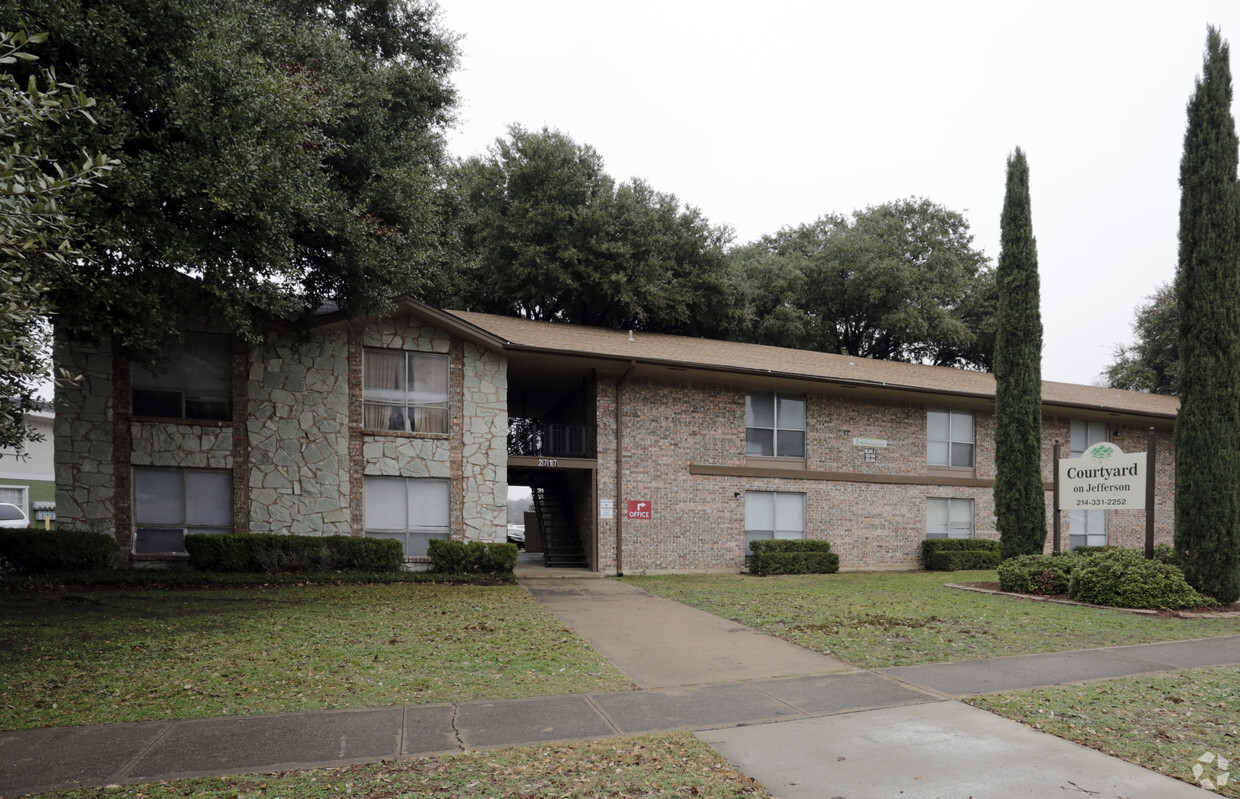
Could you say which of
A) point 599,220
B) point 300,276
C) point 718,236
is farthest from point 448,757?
point 718,236

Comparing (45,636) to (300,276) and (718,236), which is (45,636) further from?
(718,236)

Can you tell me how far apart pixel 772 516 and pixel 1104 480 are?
781cm

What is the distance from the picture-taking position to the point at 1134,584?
12.8 metres

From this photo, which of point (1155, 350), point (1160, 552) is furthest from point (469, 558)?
point (1155, 350)

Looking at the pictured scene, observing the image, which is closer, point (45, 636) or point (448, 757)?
point (448, 757)

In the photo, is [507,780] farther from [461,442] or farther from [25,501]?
[25,501]

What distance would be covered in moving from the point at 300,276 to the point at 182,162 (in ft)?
12.1

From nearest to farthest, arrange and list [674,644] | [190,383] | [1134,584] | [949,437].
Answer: [674,644] < [1134,584] < [190,383] < [949,437]

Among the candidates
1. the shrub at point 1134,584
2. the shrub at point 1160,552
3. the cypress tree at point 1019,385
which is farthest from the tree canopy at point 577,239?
the shrub at point 1134,584

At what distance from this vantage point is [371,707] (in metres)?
6.33

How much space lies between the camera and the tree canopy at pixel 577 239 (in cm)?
2680

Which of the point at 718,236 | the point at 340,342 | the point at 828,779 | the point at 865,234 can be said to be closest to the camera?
the point at 828,779

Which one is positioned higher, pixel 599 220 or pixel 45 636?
pixel 599 220

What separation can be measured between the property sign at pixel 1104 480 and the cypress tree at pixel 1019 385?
568 mm
